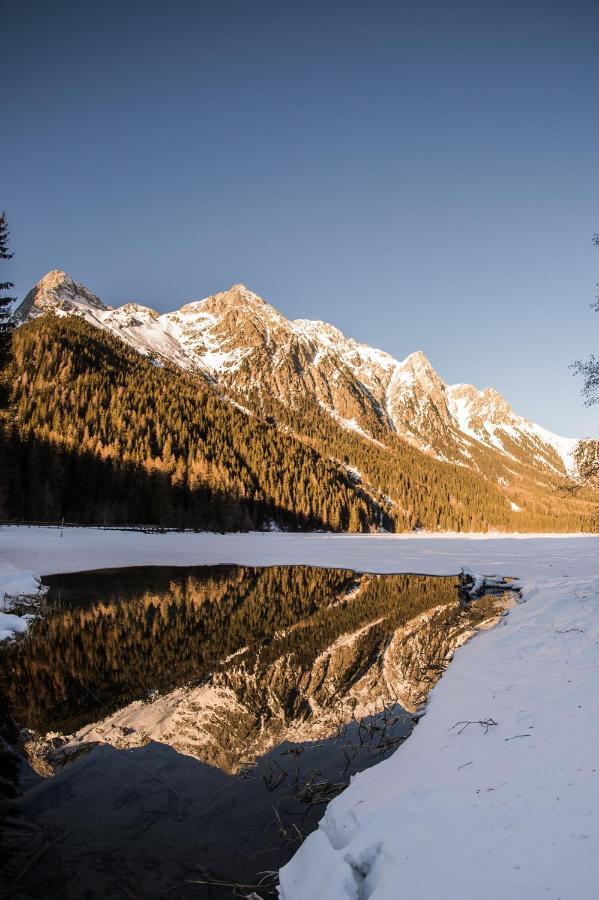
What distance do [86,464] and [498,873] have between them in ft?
286

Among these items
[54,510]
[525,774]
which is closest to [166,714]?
[525,774]

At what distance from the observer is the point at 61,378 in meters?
101

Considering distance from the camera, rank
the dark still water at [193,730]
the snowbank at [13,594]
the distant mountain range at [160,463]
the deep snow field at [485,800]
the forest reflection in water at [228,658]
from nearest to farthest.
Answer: the deep snow field at [485,800] → the dark still water at [193,730] → the forest reflection in water at [228,658] → the snowbank at [13,594] → the distant mountain range at [160,463]

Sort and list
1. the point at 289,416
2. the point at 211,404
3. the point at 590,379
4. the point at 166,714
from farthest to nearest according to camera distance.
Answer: the point at 289,416 < the point at 211,404 < the point at 590,379 < the point at 166,714

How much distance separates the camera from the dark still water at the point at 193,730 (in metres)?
5.53

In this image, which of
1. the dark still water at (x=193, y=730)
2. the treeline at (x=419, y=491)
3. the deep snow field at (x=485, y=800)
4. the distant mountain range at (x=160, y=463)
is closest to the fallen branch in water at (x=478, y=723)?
the deep snow field at (x=485, y=800)

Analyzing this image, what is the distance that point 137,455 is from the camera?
85500 mm

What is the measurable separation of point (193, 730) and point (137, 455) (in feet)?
267

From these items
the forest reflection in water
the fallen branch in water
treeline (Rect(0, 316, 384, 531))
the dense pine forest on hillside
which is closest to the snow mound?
the forest reflection in water

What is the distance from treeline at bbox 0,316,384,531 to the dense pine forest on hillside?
238 millimetres

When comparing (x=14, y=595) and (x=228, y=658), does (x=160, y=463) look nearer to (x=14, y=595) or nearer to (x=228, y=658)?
(x=14, y=595)

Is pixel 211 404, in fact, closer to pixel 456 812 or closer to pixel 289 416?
pixel 289 416

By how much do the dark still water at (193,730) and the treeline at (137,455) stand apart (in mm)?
47190

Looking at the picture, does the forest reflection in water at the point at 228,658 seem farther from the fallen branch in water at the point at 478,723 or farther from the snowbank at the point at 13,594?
the fallen branch in water at the point at 478,723
